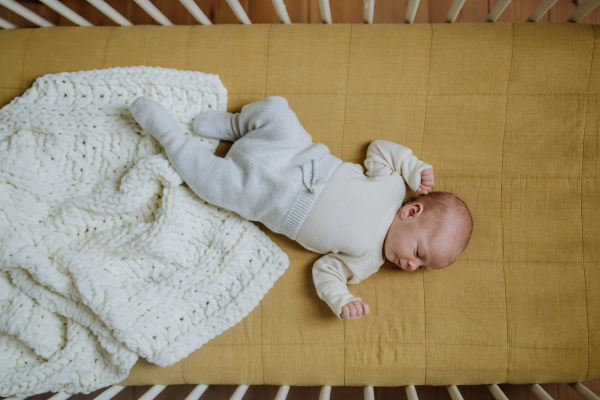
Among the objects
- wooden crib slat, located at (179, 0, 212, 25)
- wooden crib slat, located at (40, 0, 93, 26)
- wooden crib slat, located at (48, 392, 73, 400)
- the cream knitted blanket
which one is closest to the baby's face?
the cream knitted blanket

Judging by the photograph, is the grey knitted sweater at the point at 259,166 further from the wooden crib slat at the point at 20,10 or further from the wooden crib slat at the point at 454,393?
the wooden crib slat at the point at 454,393

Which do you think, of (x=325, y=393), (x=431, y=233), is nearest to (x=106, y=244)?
(x=325, y=393)

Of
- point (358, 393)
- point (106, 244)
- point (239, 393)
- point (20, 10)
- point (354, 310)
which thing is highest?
point (20, 10)

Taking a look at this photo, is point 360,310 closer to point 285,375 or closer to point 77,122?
point 285,375

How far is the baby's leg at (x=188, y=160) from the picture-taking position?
3.01ft

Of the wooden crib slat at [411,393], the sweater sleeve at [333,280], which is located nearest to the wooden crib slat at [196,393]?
the sweater sleeve at [333,280]

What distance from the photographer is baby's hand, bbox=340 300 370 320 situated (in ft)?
2.92

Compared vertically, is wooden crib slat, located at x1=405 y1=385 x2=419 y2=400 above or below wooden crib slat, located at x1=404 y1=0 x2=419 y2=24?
below

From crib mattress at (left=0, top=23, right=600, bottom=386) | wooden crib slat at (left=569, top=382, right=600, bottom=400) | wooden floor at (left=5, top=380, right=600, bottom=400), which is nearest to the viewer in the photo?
wooden crib slat at (left=569, top=382, right=600, bottom=400)

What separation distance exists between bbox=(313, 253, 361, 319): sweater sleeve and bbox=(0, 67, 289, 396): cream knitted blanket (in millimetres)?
96

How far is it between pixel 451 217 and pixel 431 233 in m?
0.06

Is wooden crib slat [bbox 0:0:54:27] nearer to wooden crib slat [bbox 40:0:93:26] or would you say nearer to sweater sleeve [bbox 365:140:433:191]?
wooden crib slat [bbox 40:0:93:26]

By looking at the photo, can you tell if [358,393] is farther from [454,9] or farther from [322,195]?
[454,9]

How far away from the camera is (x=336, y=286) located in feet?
3.10
